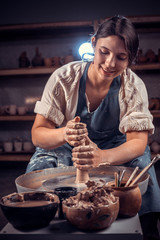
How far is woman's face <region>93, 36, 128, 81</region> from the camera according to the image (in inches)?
51.6

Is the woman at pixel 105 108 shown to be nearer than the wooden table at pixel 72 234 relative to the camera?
No

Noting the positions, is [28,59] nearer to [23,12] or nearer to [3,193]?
[23,12]

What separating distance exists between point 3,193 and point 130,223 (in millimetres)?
1985

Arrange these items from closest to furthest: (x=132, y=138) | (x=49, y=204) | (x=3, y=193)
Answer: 1. (x=49, y=204)
2. (x=132, y=138)
3. (x=3, y=193)

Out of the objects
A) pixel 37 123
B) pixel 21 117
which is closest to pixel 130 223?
pixel 37 123

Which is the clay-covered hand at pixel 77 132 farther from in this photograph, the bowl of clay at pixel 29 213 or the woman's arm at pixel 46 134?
the bowl of clay at pixel 29 213

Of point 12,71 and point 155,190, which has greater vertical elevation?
point 12,71

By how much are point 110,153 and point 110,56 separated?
0.44 meters

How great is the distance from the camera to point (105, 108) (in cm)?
158

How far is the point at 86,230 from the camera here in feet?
2.34

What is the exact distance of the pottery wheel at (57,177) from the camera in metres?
1.07

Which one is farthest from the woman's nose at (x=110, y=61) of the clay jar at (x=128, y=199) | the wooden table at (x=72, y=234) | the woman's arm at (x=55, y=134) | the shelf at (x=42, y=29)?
the shelf at (x=42, y=29)

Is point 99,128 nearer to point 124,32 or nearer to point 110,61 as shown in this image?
point 110,61

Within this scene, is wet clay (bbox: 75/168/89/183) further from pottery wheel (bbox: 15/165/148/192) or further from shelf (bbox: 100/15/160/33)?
shelf (bbox: 100/15/160/33)
